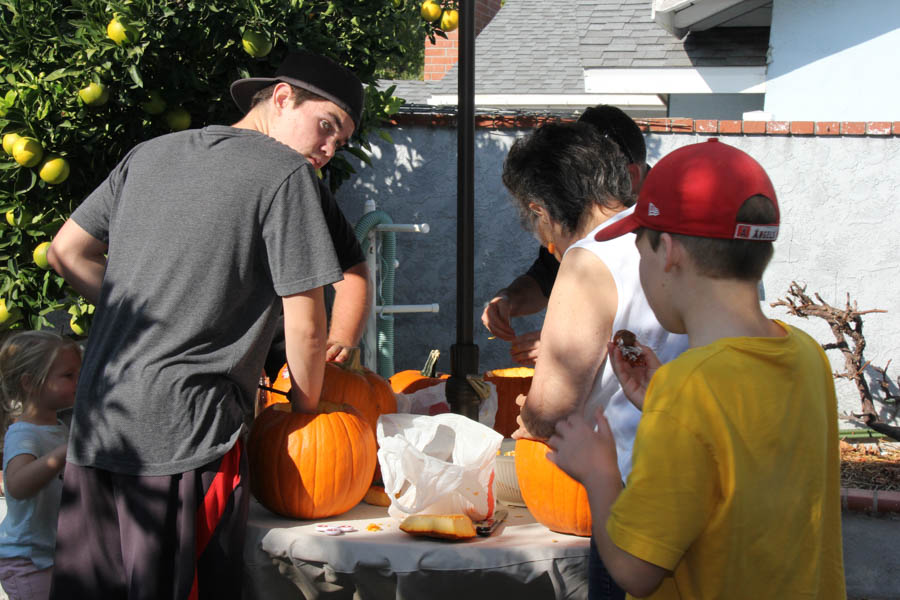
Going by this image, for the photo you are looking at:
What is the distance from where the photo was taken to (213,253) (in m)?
2.02

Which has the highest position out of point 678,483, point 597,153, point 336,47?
point 336,47

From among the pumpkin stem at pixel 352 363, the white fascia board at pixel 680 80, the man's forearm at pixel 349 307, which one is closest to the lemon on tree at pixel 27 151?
the man's forearm at pixel 349 307

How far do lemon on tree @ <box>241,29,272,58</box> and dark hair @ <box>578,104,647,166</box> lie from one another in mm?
1475

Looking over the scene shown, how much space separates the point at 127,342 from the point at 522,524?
119 centimetres

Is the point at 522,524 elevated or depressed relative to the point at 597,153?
depressed

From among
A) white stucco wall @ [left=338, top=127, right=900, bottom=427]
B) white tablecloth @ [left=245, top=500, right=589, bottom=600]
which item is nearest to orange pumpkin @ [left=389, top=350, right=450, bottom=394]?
white tablecloth @ [left=245, top=500, right=589, bottom=600]

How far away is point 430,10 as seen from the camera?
14.8ft

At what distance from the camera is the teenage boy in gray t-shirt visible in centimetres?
201

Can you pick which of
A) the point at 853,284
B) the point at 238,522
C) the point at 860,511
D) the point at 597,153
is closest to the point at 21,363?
the point at 238,522

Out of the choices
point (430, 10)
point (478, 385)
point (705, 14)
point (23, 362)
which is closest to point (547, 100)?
point (705, 14)

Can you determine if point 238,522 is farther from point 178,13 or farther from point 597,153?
point 178,13

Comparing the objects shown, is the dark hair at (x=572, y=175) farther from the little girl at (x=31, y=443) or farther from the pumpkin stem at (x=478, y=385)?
the little girl at (x=31, y=443)

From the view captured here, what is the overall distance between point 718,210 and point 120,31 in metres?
2.65

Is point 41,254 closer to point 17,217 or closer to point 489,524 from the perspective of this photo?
point 17,217
